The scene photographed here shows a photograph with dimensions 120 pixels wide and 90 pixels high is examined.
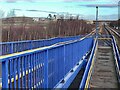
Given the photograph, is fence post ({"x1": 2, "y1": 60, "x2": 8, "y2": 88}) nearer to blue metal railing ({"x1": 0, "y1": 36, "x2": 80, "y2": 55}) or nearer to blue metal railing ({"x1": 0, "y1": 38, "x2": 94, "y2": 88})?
blue metal railing ({"x1": 0, "y1": 38, "x2": 94, "y2": 88})

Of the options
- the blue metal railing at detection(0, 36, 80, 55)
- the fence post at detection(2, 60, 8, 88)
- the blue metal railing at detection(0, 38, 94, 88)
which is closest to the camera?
the fence post at detection(2, 60, 8, 88)

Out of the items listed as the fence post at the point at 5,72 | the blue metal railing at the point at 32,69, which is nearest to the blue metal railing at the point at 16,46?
the blue metal railing at the point at 32,69

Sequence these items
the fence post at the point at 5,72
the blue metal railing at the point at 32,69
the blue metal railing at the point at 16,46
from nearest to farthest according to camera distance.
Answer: the fence post at the point at 5,72 < the blue metal railing at the point at 32,69 < the blue metal railing at the point at 16,46

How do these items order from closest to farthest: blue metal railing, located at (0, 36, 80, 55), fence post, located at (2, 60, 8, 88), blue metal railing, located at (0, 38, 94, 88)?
fence post, located at (2, 60, 8, 88) < blue metal railing, located at (0, 38, 94, 88) < blue metal railing, located at (0, 36, 80, 55)

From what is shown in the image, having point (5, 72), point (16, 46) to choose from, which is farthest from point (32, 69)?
point (16, 46)

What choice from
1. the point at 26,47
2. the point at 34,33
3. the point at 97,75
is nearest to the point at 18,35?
the point at 34,33

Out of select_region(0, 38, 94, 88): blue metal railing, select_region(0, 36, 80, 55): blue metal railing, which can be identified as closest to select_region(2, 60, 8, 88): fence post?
select_region(0, 38, 94, 88): blue metal railing

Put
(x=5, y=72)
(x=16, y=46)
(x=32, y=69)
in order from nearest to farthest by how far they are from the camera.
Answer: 1. (x=5, y=72)
2. (x=32, y=69)
3. (x=16, y=46)

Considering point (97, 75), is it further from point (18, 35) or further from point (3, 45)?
point (18, 35)

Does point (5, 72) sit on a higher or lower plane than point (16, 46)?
higher

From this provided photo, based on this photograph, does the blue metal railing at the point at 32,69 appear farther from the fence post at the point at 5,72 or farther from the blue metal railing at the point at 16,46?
the blue metal railing at the point at 16,46

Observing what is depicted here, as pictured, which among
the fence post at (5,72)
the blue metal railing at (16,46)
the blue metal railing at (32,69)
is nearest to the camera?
the fence post at (5,72)

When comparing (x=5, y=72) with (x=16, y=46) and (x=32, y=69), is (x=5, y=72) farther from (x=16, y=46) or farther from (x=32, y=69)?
(x=16, y=46)

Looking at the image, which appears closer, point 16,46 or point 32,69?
point 32,69
